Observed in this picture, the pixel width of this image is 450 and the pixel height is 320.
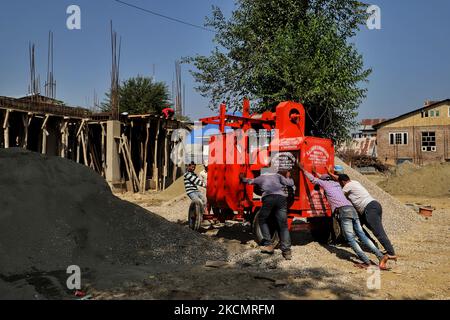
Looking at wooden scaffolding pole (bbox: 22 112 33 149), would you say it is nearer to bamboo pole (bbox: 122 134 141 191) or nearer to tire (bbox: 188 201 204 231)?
bamboo pole (bbox: 122 134 141 191)

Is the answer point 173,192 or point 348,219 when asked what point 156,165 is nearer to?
point 173,192

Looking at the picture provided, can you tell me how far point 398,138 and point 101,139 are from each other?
29.2 m

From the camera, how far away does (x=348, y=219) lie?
7.36 metres

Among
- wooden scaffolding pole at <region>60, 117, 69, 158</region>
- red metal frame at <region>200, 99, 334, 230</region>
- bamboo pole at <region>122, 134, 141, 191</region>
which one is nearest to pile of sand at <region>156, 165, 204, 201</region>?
bamboo pole at <region>122, 134, 141, 191</region>

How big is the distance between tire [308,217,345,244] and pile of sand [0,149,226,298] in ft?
8.05

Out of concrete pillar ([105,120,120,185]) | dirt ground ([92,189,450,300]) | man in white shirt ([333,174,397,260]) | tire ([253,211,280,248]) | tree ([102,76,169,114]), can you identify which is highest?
tree ([102,76,169,114])

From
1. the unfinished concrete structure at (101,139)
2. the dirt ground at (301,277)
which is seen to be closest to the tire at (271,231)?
the dirt ground at (301,277)

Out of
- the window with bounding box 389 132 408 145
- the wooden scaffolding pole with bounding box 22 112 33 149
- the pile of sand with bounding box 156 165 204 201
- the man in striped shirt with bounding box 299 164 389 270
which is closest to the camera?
the man in striped shirt with bounding box 299 164 389 270

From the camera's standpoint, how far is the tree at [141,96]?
1196 inches

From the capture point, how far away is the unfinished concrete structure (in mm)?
16406

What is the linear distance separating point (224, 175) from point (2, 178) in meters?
4.41

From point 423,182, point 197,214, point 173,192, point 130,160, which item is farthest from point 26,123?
point 423,182

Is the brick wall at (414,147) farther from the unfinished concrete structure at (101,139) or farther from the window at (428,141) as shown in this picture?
the unfinished concrete structure at (101,139)

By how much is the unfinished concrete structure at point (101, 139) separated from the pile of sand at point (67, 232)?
7.94m
